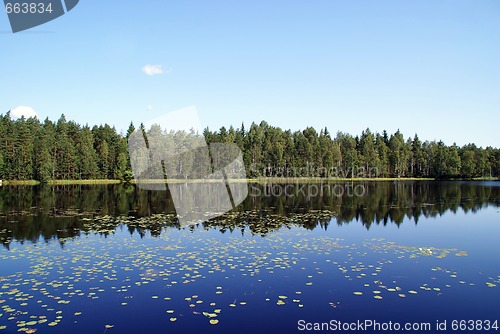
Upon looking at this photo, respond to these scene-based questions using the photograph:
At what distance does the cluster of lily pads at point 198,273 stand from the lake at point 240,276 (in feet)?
0.14

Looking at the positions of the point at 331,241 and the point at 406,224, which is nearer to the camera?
the point at 331,241

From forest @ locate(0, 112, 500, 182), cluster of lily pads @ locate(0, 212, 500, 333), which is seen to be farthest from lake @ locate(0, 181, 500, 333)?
forest @ locate(0, 112, 500, 182)

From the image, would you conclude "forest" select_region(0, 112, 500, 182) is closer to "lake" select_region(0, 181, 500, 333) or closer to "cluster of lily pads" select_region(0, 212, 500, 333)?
"lake" select_region(0, 181, 500, 333)

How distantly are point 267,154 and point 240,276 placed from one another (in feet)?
314

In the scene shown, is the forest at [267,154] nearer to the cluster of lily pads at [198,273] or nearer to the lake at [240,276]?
the lake at [240,276]

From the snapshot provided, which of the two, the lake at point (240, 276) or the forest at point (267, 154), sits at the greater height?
the forest at point (267, 154)

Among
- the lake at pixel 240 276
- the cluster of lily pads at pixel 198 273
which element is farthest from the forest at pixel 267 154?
the cluster of lily pads at pixel 198 273

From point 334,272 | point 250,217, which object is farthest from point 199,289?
point 250,217

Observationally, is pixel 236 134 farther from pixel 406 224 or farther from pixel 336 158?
pixel 406 224

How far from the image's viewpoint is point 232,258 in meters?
15.3

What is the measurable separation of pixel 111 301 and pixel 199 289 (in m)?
2.53

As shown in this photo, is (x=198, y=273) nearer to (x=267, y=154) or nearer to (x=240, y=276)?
(x=240, y=276)

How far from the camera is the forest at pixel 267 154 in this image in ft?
274

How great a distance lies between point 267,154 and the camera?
355 ft
